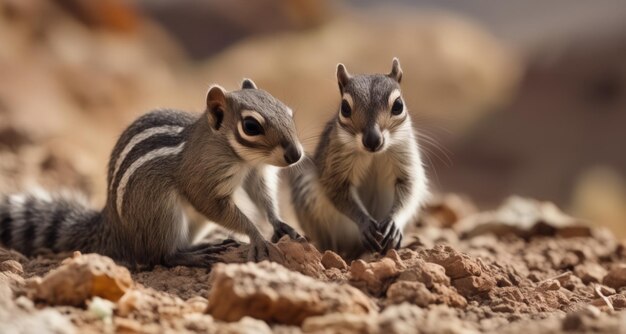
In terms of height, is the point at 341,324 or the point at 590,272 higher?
the point at 590,272

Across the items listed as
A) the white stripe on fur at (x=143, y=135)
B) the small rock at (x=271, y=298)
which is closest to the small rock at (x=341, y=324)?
the small rock at (x=271, y=298)

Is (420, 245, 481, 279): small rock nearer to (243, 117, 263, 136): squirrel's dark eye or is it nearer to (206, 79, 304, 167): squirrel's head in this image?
(206, 79, 304, 167): squirrel's head

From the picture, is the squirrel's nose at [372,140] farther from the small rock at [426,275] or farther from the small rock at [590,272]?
the small rock at [590,272]

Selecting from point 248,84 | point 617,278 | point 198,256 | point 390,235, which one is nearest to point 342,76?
point 248,84

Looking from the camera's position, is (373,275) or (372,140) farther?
(372,140)

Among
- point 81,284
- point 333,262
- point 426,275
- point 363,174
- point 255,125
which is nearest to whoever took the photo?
point 81,284

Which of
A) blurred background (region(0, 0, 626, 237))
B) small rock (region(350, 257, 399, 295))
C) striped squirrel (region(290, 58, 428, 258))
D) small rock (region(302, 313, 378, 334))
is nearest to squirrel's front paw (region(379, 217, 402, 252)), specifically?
striped squirrel (region(290, 58, 428, 258))

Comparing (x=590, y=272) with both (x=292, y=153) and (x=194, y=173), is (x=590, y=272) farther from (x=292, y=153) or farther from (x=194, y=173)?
(x=194, y=173)
